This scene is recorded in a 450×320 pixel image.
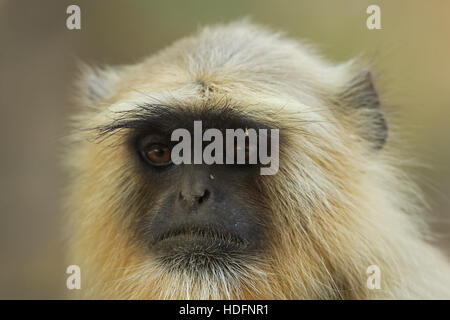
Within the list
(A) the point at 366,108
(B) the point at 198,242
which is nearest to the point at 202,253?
(B) the point at 198,242

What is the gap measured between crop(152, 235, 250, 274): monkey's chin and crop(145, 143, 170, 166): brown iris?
40 centimetres

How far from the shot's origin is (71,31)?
5.37 m

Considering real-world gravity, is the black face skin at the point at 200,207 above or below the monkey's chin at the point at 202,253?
above

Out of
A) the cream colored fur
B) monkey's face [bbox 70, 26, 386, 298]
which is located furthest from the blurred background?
monkey's face [bbox 70, 26, 386, 298]

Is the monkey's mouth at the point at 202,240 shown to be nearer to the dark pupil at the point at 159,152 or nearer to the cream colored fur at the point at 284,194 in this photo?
the cream colored fur at the point at 284,194

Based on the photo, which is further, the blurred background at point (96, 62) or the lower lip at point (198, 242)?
the blurred background at point (96, 62)

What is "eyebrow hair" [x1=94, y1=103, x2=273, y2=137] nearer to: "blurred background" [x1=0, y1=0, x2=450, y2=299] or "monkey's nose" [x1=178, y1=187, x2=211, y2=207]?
"monkey's nose" [x1=178, y1=187, x2=211, y2=207]

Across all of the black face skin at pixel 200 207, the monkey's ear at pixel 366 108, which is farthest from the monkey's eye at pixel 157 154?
the monkey's ear at pixel 366 108

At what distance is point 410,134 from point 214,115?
1.60 m

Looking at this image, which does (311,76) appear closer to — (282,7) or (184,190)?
(184,190)

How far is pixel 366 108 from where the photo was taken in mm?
3506

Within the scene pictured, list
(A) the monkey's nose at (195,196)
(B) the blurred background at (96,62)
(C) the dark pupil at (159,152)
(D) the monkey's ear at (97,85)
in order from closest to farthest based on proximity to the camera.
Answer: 1. (A) the monkey's nose at (195,196)
2. (C) the dark pupil at (159,152)
3. (D) the monkey's ear at (97,85)
4. (B) the blurred background at (96,62)

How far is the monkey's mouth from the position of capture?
109 inches

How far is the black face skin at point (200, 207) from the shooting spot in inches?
110
